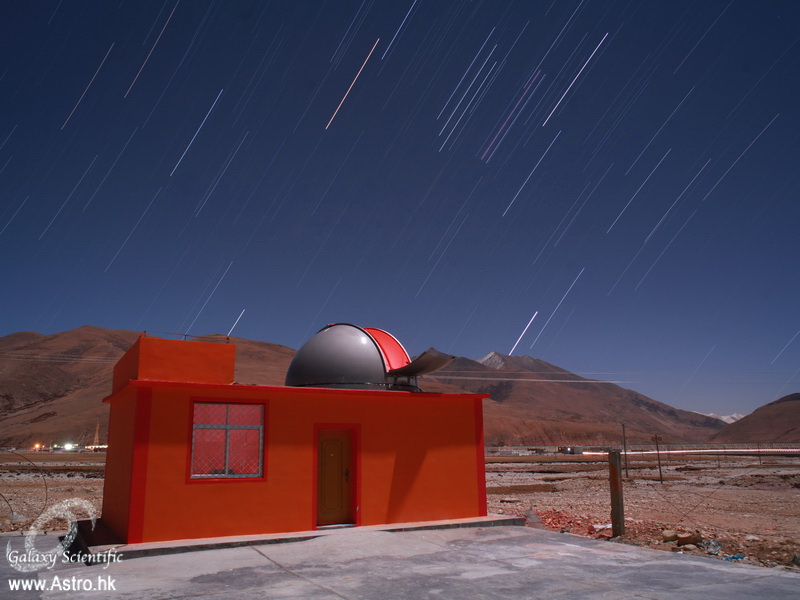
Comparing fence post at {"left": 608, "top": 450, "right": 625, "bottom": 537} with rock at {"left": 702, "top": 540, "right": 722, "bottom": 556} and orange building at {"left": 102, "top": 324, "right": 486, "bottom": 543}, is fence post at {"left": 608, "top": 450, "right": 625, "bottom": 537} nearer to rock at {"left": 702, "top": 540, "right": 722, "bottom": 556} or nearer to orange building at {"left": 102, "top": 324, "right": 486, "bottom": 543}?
rock at {"left": 702, "top": 540, "right": 722, "bottom": 556}

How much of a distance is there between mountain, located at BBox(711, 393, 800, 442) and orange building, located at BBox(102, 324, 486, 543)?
135663 mm

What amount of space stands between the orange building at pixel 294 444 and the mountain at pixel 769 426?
5341 inches

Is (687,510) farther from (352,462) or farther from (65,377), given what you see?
(65,377)

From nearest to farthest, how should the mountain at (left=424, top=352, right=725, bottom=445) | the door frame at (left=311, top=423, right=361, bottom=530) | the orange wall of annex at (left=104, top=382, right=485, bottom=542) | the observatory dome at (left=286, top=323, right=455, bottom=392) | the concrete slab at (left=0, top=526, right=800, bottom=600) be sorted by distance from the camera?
the concrete slab at (left=0, top=526, right=800, bottom=600) → the orange wall of annex at (left=104, top=382, right=485, bottom=542) → the door frame at (left=311, top=423, right=361, bottom=530) → the observatory dome at (left=286, top=323, right=455, bottom=392) → the mountain at (left=424, top=352, right=725, bottom=445)

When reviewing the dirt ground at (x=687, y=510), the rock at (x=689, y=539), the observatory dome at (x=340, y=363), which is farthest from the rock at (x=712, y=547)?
the observatory dome at (x=340, y=363)

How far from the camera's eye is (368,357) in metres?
13.2

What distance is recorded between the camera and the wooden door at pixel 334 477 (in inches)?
466

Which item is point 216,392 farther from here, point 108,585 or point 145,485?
point 108,585

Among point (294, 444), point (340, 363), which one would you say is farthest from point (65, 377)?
point (294, 444)

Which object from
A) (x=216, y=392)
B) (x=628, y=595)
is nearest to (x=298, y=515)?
(x=216, y=392)

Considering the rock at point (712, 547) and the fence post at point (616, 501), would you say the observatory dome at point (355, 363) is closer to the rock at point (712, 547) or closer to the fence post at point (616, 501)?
the fence post at point (616, 501)

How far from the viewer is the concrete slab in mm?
6699

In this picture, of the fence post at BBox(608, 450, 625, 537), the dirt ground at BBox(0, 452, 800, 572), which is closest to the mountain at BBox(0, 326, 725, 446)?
the dirt ground at BBox(0, 452, 800, 572)

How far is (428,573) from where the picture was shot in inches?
306
